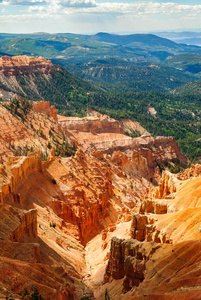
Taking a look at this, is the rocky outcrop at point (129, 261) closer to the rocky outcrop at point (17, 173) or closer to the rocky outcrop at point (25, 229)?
the rocky outcrop at point (25, 229)

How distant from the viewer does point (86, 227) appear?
183 feet

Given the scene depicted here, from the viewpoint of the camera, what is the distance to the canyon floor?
28.6 metres

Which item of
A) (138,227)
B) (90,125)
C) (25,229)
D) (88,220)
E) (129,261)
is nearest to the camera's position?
(129,261)

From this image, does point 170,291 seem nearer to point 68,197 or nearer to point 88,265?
point 88,265

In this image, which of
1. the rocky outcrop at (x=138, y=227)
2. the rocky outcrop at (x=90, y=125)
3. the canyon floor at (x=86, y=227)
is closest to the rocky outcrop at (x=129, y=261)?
the canyon floor at (x=86, y=227)

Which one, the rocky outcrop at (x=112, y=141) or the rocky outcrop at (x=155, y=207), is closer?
the rocky outcrop at (x=155, y=207)

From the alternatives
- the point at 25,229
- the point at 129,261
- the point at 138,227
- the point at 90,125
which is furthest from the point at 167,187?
the point at 90,125

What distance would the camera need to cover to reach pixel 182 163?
372 ft

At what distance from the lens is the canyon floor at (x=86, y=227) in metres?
28.6

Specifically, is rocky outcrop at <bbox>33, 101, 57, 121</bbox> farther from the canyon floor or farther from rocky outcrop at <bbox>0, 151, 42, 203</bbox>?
rocky outcrop at <bbox>0, 151, 42, 203</bbox>

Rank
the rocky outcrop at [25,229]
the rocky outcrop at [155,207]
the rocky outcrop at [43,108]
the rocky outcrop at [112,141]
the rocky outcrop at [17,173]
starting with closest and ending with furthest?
the rocky outcrop at [25,229] < the rocky outcrop at [17,173] < the rocky outcrop at [155,207] < the rocky outcrop at [112,141] < the rocky outcrop at [43,108]

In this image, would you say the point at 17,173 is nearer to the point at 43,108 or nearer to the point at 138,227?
the point at 138,227

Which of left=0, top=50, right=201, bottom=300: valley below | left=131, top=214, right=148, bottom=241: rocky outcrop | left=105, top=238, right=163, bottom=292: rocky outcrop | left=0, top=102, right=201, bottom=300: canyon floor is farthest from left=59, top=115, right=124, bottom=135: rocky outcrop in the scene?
left=105, top=238, right=163, bottom=292: rocky outcrop

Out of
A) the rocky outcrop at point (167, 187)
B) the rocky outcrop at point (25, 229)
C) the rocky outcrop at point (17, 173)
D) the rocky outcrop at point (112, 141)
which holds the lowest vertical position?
the rocky outcrop at point (112, 141)
